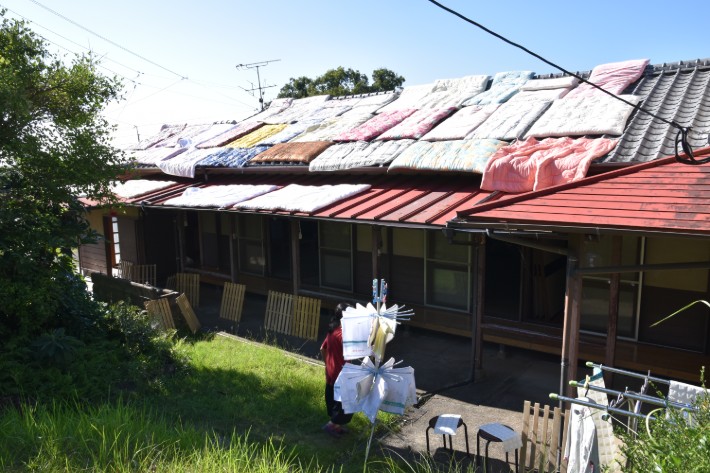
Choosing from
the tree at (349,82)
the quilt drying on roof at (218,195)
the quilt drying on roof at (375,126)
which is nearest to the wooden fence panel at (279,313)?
the quilt drying on roof at (218,195)

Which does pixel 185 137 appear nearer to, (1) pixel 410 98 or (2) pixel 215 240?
(2) pixel 215 240

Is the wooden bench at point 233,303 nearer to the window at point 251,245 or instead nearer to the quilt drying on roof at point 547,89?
the window at point 251,245

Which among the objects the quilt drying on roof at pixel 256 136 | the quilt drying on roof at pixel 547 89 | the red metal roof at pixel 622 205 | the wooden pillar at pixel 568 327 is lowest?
the wooden pillar at pixel 568 327

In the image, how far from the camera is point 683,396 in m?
4.08

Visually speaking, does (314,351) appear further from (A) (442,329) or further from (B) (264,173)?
(B) (264,173)

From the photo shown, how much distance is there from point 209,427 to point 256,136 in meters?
9.66

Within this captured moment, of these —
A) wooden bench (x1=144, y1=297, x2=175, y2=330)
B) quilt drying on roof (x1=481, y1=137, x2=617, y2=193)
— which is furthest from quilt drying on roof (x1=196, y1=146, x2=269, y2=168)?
quilt drying on roof (x1=481, y1=137, x2=617, y2=193)

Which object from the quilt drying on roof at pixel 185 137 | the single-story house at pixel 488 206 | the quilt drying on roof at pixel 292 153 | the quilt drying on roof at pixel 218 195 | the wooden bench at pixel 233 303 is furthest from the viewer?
the quilt drying on roof at pixel 185 137

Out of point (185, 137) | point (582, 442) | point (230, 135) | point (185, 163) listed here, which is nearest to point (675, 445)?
point (582, 442)

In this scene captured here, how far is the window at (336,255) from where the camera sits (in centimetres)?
1163

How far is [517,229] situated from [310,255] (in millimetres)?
8303

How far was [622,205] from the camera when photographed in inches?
221

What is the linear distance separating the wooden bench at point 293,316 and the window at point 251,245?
8.91 ft

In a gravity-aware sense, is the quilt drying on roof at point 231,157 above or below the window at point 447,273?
above
